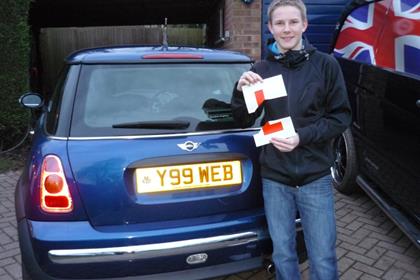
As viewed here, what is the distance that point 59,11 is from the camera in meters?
9.02

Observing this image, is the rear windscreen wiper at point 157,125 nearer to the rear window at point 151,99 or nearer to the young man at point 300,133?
the rear window at point 151,99

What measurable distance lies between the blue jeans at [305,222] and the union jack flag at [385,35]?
1.33 metres

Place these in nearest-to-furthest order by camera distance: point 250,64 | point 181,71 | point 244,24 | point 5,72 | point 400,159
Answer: point 181,71 < point 250,64 < point 400,159 < point 5,72 < point 244,24

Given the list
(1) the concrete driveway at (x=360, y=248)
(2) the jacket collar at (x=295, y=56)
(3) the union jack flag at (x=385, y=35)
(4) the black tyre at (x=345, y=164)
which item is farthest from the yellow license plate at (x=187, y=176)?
(4) the black tyre at (x=345, y=164)

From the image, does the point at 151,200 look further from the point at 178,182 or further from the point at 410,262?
the point at 410,262

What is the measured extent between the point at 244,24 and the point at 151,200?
5081mm

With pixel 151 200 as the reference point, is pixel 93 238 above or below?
below

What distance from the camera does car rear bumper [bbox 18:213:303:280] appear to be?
1958mm

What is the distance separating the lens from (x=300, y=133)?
2.01 meters

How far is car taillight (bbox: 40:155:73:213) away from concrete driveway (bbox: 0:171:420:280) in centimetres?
125

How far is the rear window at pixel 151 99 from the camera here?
2146mm

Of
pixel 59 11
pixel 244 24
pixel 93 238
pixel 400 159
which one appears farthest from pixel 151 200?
pixel 59 11

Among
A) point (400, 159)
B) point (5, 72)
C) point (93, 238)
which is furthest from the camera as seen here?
point (5, 72)

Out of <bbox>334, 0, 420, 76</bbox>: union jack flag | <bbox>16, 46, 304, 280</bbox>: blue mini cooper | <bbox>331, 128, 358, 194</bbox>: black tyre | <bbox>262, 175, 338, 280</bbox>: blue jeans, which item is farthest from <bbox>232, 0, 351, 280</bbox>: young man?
<bbox>331, 128, 358, 194</bbox>: black tyre
